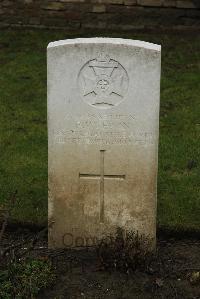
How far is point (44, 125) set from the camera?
7594 mm

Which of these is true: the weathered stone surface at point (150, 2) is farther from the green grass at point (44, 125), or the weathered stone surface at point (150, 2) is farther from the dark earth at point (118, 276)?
the dark earth at point (118, 276)

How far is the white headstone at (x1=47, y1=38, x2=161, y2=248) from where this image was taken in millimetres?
4703

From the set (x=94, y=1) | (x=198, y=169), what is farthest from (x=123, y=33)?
(x=198, y=169)

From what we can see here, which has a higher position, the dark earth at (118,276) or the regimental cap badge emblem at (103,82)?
the regimental cap badge emblem at (103,82)

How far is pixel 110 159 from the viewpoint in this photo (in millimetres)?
4906

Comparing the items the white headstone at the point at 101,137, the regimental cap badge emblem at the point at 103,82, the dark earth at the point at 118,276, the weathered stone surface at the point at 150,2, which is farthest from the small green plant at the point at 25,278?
the weathered stone surface at the point at 150,2

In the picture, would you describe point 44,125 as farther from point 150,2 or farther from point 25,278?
point 150,2

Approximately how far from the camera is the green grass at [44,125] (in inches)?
231

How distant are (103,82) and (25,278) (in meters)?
1.47

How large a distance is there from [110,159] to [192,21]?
18.9 ft

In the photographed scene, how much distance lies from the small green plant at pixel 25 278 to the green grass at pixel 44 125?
2.80 feet

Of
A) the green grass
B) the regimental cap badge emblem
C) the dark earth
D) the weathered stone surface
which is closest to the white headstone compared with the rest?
the regimental cap badge emblem

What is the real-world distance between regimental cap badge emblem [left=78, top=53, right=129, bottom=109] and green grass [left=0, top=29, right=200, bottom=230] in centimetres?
131

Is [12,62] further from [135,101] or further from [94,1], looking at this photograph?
[135,101]
